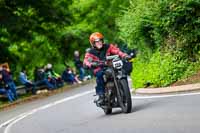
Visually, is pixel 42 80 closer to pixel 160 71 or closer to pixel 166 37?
pixel 166 37

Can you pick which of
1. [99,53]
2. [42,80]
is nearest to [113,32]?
[42,80]

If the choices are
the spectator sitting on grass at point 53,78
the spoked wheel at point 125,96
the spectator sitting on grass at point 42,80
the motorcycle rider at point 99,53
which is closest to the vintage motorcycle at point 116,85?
the spoked wheel at point 125,96

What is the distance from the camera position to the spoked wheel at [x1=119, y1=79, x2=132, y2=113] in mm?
12867

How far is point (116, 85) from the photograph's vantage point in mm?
13133

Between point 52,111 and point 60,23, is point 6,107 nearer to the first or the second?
point 52,111

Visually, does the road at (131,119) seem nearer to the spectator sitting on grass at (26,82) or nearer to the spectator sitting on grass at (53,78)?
the spectator sitting on grass at (26,82)

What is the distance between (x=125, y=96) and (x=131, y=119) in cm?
78

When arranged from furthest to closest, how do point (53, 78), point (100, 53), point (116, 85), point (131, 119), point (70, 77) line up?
point (70, 77), point (53, 78), point (100, 53), point (116, 85), point (131, 119)

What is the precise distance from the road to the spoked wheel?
0.16m

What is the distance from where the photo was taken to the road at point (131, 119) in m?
10.8

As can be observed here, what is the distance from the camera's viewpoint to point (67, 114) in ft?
54.2

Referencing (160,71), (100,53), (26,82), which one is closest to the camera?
(100,53)

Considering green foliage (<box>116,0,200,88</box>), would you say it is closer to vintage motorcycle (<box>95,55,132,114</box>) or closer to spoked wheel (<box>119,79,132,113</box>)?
vintage motorcycle (<box>95,55,132,114</box>)

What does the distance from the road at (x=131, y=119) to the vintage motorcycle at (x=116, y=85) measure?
256 mm
